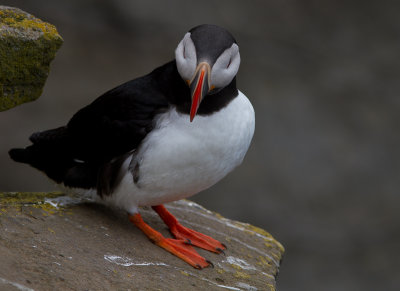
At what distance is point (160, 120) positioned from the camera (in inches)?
99.0

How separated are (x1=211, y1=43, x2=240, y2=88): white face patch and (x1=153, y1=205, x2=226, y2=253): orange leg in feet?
2.88

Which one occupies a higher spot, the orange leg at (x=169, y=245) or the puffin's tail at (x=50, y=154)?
the puffin's tail at (x=50, y=154)

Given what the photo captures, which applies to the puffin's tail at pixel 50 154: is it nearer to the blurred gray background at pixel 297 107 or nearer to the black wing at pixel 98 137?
the black wing at pixel 98 137

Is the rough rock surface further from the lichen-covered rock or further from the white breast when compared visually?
the lichen-covered rock

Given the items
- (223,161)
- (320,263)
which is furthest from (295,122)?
(223,161)

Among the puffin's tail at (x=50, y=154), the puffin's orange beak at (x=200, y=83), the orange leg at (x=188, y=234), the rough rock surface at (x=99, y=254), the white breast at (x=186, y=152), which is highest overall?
the puffin's orange beak at (x=200, y=83)

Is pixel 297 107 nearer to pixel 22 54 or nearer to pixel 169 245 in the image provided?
pixel 169 245

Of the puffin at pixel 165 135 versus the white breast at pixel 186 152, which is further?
the white breast at pixel 186 152

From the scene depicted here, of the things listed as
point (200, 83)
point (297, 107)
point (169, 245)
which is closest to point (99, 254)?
point (169, 245)

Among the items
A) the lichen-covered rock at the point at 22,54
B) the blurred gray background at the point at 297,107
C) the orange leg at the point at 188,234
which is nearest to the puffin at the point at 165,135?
the orange leg at the point at 188,234

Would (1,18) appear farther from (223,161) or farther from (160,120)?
(223,161)

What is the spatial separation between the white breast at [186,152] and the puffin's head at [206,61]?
183 mm

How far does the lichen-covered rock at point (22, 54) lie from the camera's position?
262cm

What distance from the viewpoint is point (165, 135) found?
248 cm
